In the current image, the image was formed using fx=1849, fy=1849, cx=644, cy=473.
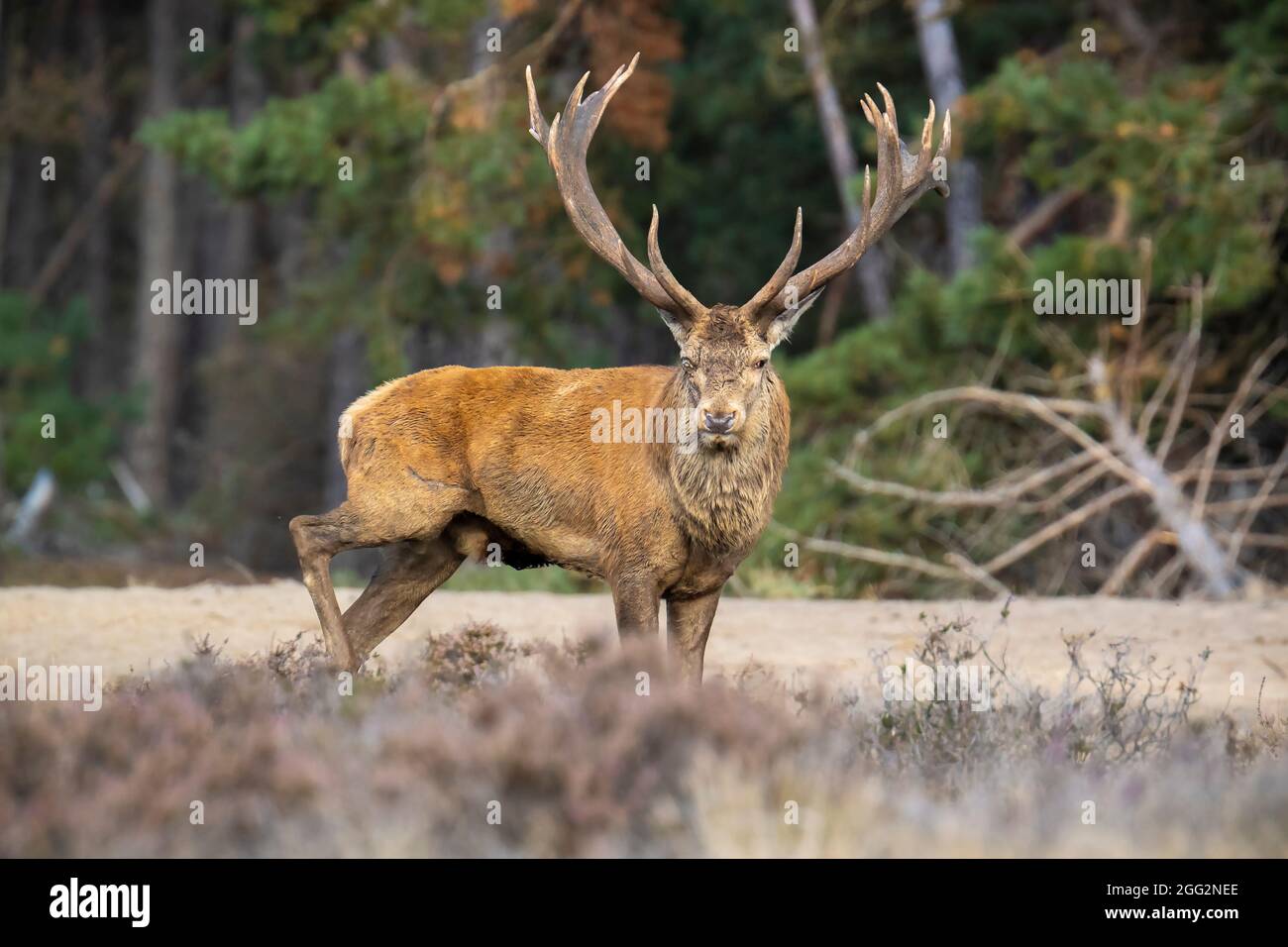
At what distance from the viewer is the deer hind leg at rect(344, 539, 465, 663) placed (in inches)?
325

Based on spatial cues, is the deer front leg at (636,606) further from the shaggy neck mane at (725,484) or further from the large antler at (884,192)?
the large antler at (884,192)

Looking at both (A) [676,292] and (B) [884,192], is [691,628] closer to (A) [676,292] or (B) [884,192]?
(A) [676,292]

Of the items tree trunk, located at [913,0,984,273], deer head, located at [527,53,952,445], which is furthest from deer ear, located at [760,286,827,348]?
tree trunk, located at [913,0,984,273]

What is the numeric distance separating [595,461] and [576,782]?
101 inches

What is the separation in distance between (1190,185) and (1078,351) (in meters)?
1.53

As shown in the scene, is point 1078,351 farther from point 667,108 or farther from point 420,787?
point 420,787

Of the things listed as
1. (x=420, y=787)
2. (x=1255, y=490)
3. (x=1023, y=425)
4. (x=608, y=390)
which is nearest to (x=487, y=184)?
(x=1023, y=425)

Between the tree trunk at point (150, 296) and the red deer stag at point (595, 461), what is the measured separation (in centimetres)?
2106

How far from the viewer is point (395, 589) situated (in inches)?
327

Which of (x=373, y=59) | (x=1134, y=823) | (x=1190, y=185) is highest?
(x=373, y=59)

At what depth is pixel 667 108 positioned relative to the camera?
1967 centimetres

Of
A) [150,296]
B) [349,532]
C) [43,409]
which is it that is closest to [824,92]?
[43,409]

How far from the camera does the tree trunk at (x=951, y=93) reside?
17.4m

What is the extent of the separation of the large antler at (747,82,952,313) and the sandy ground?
7.63 feet
